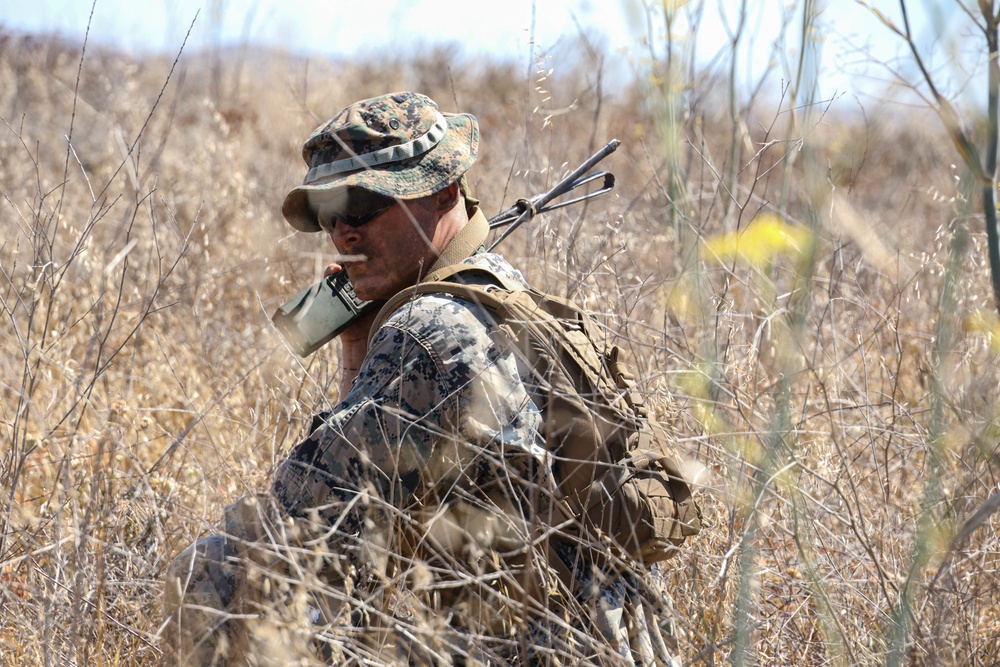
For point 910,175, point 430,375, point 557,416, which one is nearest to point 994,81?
point 557,416

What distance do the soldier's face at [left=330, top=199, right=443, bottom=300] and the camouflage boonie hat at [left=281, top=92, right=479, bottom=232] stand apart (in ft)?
0.22

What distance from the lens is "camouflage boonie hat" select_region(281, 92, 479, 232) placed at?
2.21m

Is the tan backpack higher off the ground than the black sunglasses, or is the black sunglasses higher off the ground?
the black sunglasses

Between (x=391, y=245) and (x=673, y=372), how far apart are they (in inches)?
29.2

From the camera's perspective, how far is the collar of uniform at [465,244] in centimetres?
228

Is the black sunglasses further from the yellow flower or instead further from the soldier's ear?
the yellow flower

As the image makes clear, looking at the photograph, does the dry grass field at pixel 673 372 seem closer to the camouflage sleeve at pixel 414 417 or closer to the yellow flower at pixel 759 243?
the yellow flower at pixel 759 243

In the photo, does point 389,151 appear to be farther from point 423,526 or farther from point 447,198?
point 423,526

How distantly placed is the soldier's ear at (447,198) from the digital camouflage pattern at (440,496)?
0.34 meters

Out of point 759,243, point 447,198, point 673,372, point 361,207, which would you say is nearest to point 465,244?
point 447,198

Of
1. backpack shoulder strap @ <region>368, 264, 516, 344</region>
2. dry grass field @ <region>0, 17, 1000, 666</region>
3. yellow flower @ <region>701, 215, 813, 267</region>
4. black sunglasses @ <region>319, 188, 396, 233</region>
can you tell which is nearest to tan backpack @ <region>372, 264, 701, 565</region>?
backpack shoulder strap @ <region>368, 264, 516, 344</region>

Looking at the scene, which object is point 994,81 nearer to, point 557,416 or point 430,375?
point 557,416

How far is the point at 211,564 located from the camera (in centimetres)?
211

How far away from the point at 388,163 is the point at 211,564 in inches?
37.4
